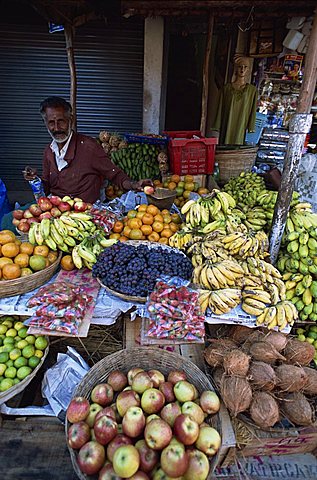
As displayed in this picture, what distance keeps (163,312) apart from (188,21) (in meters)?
6.26

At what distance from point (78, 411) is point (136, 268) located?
991mm

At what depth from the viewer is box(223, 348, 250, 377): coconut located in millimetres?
2100

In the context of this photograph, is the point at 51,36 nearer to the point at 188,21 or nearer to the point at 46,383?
the point at 188,21

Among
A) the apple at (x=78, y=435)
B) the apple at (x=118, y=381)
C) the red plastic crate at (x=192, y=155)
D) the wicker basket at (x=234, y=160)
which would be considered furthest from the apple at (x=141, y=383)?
the wicker basket at (x=234, y=160)

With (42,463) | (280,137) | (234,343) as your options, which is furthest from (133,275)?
(280,137)

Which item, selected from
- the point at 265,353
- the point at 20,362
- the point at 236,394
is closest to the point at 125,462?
the point at 236,394

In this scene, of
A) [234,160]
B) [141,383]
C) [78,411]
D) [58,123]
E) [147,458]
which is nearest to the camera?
[147,458]

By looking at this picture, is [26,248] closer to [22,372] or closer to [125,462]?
[22,372]

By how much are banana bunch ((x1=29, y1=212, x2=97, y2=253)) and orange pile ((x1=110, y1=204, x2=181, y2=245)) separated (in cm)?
36

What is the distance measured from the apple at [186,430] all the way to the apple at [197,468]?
0.22 ft

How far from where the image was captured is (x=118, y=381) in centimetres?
201

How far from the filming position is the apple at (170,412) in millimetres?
1723

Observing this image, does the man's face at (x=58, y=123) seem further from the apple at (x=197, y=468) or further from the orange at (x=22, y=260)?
the apple at (x=197, y=468)

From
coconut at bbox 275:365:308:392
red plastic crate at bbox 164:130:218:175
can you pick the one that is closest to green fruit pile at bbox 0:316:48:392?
coconut at bbox 275:365:308:392
